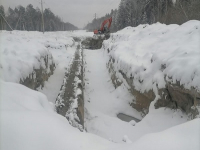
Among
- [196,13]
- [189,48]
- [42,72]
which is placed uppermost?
[196,13]

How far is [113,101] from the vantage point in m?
5.94

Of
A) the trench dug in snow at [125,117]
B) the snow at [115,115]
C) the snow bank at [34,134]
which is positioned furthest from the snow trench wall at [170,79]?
the snow bank at [34,134]

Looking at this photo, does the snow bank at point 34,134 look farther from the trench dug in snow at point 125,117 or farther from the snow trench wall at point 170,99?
the trench dug in snow at point 125,117

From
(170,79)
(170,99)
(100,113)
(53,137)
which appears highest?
(170,79)

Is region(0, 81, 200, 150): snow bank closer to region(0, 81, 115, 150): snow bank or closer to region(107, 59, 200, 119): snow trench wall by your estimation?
region(0, 81, 115, 150): snow bank

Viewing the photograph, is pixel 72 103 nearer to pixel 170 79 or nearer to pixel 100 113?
pixel 100 113

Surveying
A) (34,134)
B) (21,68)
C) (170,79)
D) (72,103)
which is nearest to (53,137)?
(34,134)

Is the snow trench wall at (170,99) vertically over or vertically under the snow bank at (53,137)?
under

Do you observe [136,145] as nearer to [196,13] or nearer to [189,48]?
[189,48]

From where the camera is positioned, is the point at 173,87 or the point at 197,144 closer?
the point at 197,144

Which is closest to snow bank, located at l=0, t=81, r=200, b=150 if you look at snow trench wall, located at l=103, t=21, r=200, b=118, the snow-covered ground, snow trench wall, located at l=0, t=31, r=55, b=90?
the snow-covered ground

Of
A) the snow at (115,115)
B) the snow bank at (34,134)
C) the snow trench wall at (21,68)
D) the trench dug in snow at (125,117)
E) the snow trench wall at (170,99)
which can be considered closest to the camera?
the snow bank at (34,134)

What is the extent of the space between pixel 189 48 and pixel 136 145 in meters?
3.50

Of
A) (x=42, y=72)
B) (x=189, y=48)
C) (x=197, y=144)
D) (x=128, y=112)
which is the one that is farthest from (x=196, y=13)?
(x=197, y=144)
